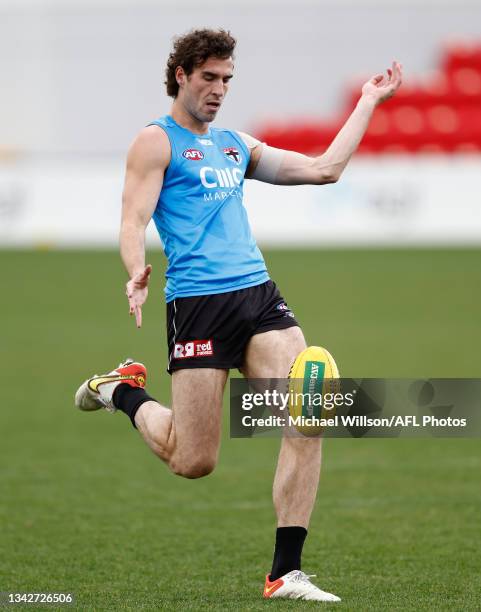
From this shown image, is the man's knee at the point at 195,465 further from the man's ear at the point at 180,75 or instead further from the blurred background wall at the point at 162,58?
the blurred background wall at the point at 162,58

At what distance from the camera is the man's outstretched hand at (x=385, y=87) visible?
6473 mm

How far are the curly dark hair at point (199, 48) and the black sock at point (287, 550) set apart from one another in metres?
2.28

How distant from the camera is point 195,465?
6129 millimetres

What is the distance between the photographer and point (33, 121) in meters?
33.4

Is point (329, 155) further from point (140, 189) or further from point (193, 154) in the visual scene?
point (140, 189)

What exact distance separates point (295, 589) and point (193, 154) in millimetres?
2124

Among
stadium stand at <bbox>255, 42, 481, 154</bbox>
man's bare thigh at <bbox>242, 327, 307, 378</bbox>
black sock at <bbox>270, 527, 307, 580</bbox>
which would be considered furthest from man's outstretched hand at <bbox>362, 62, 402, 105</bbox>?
stadium stand at <bbox>255, 42, 481, 154</bbox>

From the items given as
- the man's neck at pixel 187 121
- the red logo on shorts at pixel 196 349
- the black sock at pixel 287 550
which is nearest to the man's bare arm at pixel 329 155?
the man's neck at pixel 187 121

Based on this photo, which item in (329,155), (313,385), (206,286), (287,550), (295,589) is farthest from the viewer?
(329,155)

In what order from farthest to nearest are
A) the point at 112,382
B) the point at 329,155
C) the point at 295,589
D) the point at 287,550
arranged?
the point at 112,382
the point at 329,155
the point at 287,550
the point at 295,589

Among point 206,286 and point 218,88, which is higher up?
point 218,88

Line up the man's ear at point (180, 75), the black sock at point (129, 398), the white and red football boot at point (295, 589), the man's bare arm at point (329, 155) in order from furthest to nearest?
the black sock at point (129, 398), the man's bare arm at point (329, 155), the man's ear at point (180, 75), the white and red football boot at point (295, 589)

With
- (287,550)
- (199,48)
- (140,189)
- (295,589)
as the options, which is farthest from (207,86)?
(295,589)

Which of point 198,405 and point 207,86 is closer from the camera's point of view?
point 198,405
